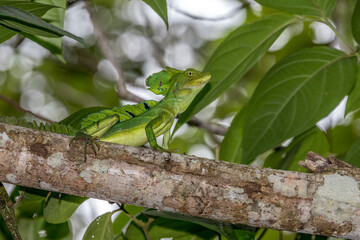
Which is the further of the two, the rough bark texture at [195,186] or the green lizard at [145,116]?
the green lizard at [145,116]

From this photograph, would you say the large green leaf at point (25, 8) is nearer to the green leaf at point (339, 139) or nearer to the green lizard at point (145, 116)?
the green lizard at point (145, 116)

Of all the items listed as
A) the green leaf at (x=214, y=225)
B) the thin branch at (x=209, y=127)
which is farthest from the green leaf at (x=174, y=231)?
the thin branch at (x=209, y=127)

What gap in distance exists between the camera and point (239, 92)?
261 inches

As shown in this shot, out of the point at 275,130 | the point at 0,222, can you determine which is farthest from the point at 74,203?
the point at 275,130

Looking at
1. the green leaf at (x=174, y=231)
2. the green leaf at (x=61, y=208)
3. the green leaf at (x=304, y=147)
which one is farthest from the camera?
the green leaf at (x=304, y=147)

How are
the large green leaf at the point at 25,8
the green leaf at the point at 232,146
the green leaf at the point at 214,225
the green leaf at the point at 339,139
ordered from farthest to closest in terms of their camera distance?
1. the green leaf at the point at 339,139
2. the green leaf at the point at 232,146
3. the green leaf at the point at 214,225
4. the large green leaf at the point at 25,8

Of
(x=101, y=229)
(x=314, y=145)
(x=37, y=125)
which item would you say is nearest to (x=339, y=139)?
(x=314, y=145)

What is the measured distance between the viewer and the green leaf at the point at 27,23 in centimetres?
199

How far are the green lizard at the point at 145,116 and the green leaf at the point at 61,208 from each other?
393 mm

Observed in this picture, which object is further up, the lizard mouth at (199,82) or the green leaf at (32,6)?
the green leaf at (32,6)

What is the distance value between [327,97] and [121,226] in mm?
1697

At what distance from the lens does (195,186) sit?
2.21 metres

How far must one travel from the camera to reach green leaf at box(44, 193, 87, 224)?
278cm

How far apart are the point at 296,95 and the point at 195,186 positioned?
1386 millimetres
